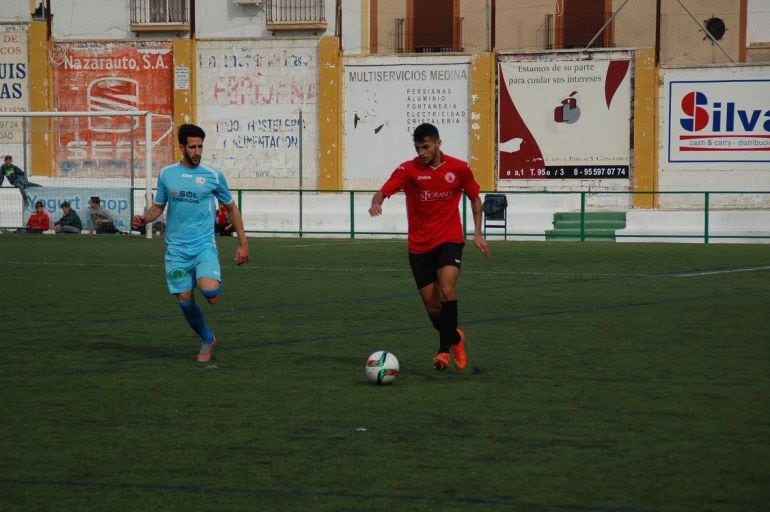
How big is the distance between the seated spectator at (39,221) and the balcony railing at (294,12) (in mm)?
12963

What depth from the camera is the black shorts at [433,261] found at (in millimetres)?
10125

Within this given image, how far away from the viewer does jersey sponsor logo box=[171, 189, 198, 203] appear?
10.5m

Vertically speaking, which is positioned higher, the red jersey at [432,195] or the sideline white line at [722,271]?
the red jersey at [432,195]

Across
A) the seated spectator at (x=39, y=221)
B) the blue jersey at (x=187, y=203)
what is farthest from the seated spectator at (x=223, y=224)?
the blue jersey at (x=187, y=203)

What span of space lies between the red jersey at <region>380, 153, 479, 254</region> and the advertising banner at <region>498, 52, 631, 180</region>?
28.4 meters

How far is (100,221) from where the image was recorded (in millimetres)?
32906

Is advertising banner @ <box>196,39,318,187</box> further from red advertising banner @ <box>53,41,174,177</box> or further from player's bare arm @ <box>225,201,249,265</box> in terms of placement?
player's bare arm @ <box>225,201,249,265</box>

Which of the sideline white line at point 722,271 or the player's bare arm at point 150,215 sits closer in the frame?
the player's bare arm at point 150,215

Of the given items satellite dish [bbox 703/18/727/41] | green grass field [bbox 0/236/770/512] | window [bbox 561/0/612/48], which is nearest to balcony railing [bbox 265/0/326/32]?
window [bbox 561/0/612/48]

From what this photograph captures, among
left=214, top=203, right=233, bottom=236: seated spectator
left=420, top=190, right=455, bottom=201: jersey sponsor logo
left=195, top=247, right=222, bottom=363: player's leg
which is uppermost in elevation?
left=420, top=190, right=455, bottom=201: jersey sponsor logo

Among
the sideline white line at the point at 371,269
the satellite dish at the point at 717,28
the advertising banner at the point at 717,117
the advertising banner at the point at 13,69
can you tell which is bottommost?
the sideline white line at the point at 371,269

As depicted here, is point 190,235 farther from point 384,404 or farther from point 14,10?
point 14,10

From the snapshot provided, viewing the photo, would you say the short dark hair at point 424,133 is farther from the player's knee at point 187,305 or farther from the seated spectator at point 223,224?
the seated spectator at point 223,224

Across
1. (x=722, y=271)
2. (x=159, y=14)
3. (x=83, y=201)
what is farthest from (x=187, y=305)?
(x=159, y=14)
